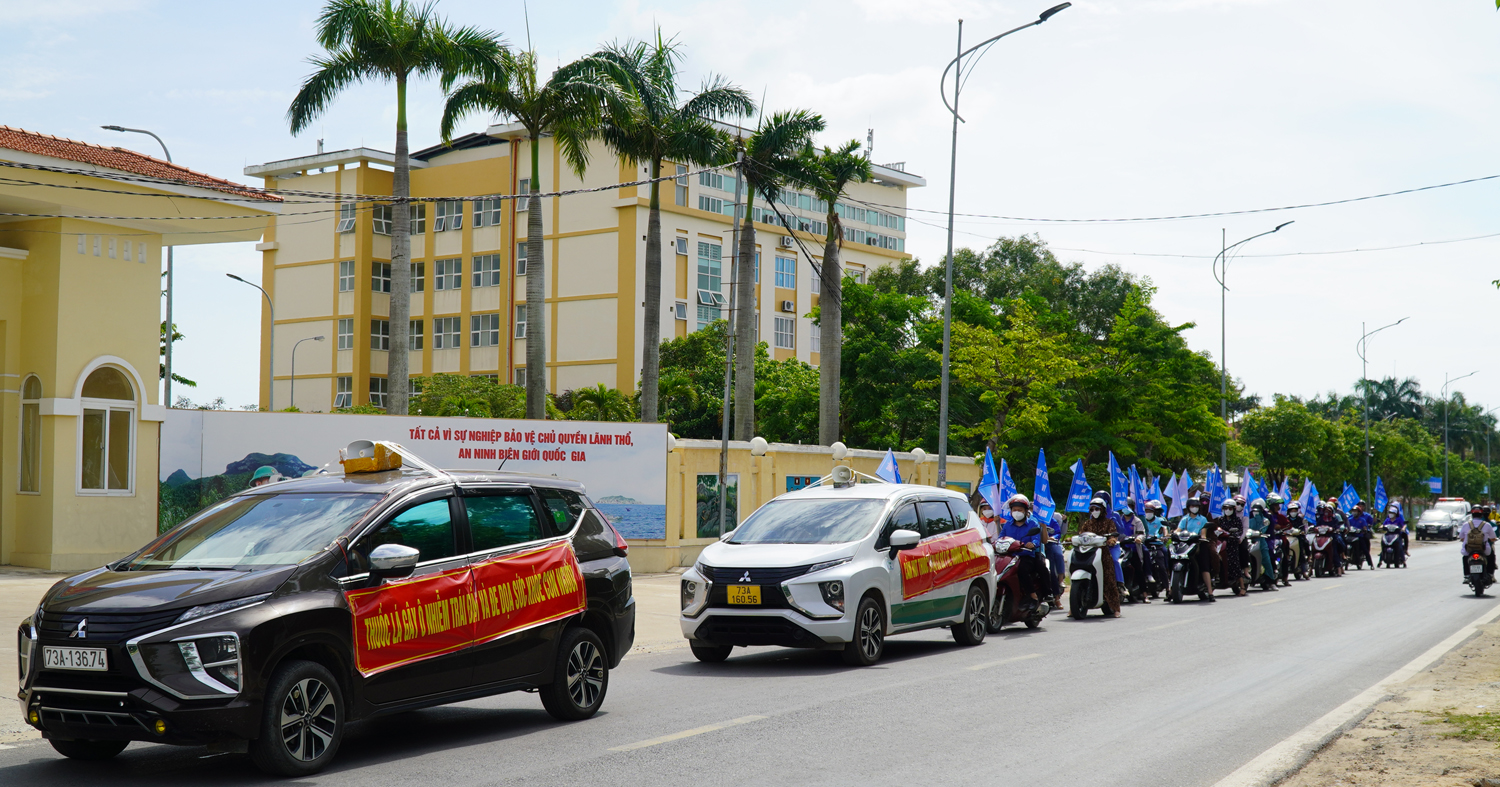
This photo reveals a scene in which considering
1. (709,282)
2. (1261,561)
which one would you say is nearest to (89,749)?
(1261,561)

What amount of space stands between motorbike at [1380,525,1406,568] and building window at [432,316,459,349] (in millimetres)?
46175

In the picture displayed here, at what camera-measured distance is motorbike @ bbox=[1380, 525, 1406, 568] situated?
34.7m

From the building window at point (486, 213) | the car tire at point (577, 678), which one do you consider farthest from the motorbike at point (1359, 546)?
the building window at point (486, 213)

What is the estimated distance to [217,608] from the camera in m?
6.76

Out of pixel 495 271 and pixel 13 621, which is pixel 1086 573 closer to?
pixel 13 621

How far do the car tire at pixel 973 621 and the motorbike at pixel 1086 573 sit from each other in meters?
3.52

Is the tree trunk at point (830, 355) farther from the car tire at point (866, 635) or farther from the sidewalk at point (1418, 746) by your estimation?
the sidewalk at point (1418, 746)

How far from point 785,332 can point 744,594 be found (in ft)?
192

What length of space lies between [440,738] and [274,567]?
1.93 meters

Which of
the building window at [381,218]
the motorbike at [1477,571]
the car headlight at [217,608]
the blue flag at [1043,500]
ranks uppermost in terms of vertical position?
the building window at [381,218]

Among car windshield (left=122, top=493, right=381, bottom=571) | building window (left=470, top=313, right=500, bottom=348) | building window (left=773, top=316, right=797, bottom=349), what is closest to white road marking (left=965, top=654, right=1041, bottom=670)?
car windshield (left=122, top=493, right=381, bottom=571)

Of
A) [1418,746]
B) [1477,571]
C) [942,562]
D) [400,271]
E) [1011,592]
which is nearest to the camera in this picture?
[1418,746]

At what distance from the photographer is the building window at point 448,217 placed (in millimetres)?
67500

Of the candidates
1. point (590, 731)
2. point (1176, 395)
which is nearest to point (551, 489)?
point (590, 731)
